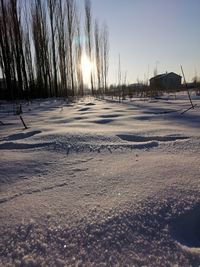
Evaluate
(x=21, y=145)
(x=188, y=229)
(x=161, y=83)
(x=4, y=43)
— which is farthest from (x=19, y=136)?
(x=4, y=43)

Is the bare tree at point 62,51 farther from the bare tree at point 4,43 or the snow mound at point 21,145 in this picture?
the snow mound at point 21,145

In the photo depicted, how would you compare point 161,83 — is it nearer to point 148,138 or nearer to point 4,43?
point 4,43

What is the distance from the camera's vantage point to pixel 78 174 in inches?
32.2

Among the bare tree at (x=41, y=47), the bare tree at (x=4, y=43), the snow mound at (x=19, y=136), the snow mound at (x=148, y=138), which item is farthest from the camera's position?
the bare tree at (x=41, y=47)

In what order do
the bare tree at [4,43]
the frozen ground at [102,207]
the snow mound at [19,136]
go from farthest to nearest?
the bare tree at [4,43]
the snow mound at [19,136]
the frozen ground at [102,207]

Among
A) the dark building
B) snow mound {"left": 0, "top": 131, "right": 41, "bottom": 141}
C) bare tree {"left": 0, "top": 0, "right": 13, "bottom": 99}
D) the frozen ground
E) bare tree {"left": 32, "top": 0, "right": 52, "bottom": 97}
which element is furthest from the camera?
bare tree {"left": 32, "top": 0, "right": 52, "bottom": 97}

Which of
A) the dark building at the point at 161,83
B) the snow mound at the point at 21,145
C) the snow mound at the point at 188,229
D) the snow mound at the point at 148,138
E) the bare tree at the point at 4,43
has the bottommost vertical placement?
the snow mound at the point at 188,229

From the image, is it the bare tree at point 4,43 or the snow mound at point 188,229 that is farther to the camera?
the bare tree at point 4,43

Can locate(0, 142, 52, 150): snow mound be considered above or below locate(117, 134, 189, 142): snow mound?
below

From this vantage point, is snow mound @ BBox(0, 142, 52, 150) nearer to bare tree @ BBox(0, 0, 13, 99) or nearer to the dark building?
the dark building

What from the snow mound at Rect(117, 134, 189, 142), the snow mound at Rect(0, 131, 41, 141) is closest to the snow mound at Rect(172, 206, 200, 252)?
the snow mound at Rect(117, 134, 189, 142)

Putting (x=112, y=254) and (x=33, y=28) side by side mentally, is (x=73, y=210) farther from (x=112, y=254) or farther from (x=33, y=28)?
(x=33, y=28)

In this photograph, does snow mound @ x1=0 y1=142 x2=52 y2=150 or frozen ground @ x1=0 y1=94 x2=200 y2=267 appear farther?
snow mound @ x1=0 y1=142 x2=52 y2=150

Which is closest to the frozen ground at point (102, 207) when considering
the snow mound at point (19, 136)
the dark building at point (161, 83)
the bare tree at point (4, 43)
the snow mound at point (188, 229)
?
the snow mound at point (188, 229)
